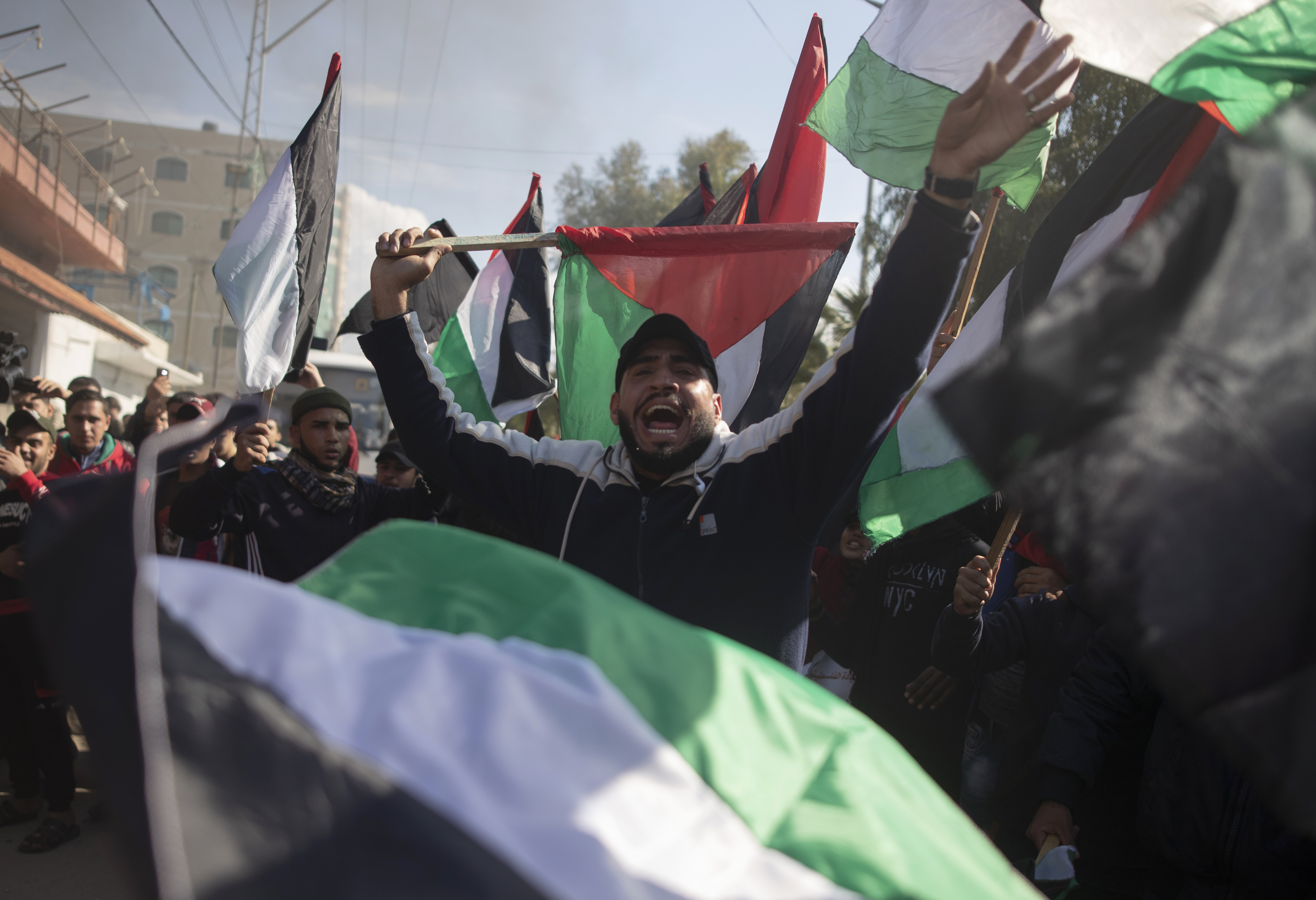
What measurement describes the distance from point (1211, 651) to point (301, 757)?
0.94 m

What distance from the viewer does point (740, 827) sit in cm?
107

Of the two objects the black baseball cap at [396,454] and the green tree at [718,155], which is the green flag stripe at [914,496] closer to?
the black baseball cap at [396,454]

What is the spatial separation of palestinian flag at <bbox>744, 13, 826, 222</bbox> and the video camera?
5.98m

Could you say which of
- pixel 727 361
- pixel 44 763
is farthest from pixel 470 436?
pixel 44 763

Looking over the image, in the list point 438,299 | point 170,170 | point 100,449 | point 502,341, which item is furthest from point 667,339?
point 170,170

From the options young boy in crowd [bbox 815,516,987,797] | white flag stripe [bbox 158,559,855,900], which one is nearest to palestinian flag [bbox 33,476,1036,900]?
white flag stripe [bbox 158,559,855,900]

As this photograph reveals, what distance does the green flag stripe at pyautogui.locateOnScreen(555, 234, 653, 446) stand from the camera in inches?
147

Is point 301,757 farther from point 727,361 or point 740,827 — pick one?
point 727,361

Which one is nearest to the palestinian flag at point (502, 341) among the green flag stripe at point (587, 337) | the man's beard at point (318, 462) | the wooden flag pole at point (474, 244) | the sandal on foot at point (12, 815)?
the man's beard at point (318, 462)

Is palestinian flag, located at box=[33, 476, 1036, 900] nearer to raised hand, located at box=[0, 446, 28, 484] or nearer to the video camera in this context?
raised hand, located at box=[0, 446, 28, 484]

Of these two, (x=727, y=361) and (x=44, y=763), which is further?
(x=44, y=763)

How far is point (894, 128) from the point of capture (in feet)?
10.3

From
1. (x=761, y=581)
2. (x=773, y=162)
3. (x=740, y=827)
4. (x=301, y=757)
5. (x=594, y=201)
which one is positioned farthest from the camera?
(x=594, y=201)

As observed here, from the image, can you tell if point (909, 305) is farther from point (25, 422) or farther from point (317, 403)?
point (25, 422)
